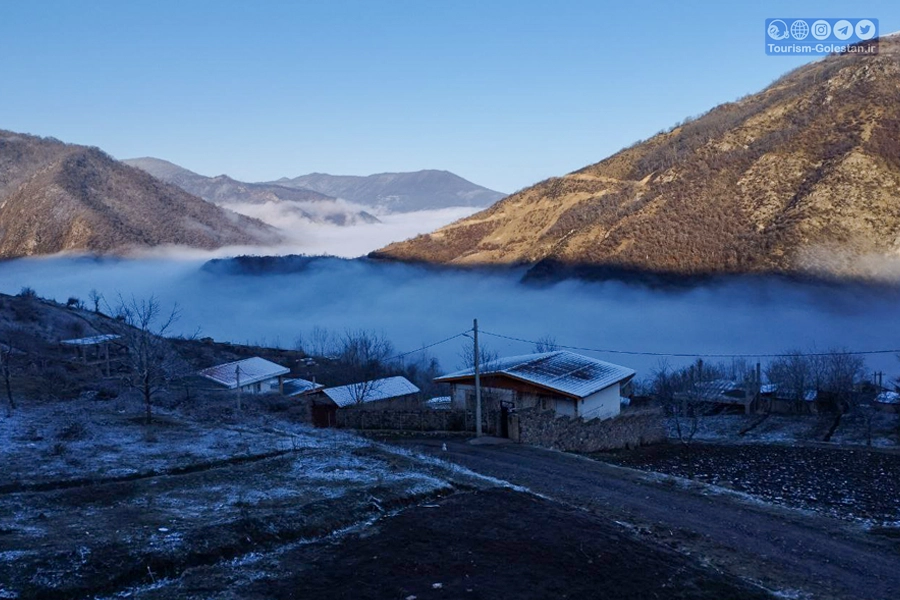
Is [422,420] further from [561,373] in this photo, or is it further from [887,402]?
[887,402]

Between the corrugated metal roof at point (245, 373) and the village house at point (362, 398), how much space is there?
46.4ft

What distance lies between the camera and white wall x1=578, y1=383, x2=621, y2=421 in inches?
1346

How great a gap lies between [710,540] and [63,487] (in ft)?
42.9

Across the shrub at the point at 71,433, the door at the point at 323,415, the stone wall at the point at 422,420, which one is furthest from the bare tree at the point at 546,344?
the shrub at the point at 71,433

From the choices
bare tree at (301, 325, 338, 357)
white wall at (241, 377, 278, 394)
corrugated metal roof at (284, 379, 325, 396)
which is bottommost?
bare tree at (301, 325, 338, 357)

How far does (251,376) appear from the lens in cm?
5484

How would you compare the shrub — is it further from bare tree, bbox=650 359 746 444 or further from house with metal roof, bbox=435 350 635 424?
bare tree, bbox=650 359 746 444

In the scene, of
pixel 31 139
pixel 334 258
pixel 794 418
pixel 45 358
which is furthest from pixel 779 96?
pixel 31 139

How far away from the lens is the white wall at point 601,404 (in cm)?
3419

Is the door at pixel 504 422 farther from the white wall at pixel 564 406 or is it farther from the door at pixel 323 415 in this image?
the door at pixel 323 415

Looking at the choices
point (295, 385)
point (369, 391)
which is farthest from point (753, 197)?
point (369, 391)

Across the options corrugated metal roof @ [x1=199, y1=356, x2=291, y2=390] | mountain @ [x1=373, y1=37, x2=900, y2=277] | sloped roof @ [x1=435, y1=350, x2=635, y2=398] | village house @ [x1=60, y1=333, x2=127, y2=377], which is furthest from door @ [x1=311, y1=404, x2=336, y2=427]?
mountain @ [x1=373, y1=37, x2=900, y2=277]

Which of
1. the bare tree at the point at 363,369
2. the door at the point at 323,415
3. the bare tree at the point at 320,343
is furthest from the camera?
the bare tree at the point at 320,343

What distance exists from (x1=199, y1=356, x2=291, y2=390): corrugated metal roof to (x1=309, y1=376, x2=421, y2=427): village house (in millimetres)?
14128
